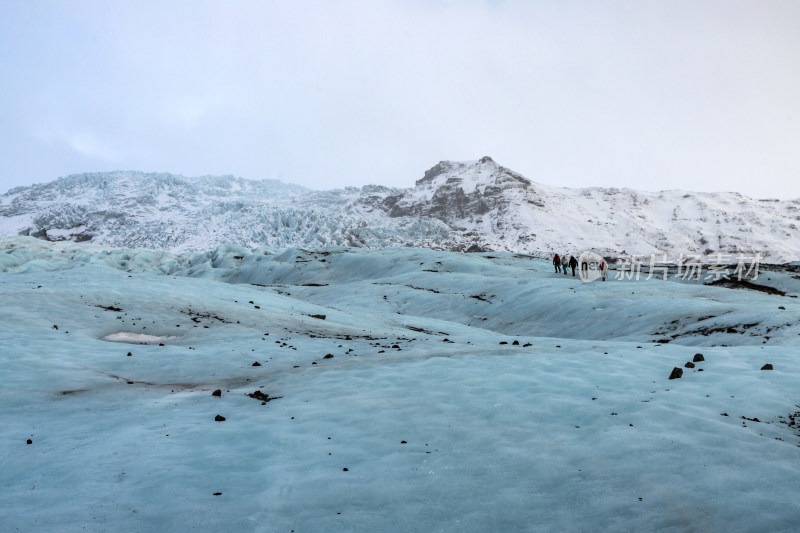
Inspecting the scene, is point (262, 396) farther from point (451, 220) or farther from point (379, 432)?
point (451, 220)

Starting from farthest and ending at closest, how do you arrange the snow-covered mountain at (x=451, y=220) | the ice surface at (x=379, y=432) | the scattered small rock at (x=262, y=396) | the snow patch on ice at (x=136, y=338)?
the snow-covered mountain at (x=451, y=220)
the snow patch on ice at (x=136, y=338)
the scattered small rock at (x=262, y=396)
the ice surface at (x=379, y=432)

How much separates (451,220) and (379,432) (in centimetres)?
17270

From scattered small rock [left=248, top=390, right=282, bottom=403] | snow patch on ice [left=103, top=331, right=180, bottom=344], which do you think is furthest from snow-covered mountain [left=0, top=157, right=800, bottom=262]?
scattered small rock [left=248, top=390, right=282, bottom=403]

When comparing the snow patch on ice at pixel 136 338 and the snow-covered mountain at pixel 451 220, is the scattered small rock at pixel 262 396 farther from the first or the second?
the snow-covered mountain at pixel 451 220

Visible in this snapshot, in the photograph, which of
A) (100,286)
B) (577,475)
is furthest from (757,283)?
(100,286)

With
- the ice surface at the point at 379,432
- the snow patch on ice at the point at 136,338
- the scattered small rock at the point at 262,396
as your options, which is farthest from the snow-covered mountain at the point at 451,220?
the scattered small rock at the point at 262,396

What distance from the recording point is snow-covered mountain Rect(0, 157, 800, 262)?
13188 cm

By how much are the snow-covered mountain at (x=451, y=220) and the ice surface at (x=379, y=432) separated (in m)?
110

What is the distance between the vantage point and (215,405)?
32.9 feet

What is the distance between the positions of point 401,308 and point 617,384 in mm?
27878

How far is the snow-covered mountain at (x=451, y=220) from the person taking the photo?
132 metres

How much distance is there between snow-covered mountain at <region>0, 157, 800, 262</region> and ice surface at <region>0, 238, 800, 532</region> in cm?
11008

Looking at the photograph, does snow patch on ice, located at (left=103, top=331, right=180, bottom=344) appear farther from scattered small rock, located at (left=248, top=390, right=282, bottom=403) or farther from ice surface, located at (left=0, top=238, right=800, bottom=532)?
scattered small rock, located at (left=248, top=390, right=282, bottom=403)

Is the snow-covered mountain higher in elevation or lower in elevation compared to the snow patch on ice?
higher
